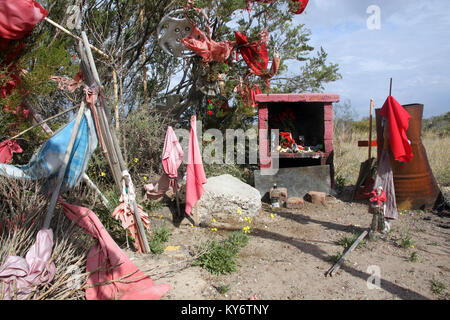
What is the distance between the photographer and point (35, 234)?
300cm

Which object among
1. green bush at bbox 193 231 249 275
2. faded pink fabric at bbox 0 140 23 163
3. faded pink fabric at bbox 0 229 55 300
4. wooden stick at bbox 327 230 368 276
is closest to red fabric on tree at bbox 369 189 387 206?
wooden stick at bbox 327 230 368 276

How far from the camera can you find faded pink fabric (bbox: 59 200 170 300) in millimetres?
2789

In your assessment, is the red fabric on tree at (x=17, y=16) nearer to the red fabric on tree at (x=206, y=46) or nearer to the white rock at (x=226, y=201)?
the red fabric on tree at (x=206, y=46)

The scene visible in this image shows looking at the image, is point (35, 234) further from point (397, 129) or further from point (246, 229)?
point (397, 129)

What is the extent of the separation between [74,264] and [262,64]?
16.5ft

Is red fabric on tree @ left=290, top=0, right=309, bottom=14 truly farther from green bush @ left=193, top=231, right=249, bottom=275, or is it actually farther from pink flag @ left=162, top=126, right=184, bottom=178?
green bush @ left=193, top=231, right=249, bottom=275

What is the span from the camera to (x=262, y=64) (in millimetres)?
6445

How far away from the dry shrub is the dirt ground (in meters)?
0.67

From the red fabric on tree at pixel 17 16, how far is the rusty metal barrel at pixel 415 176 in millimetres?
5163

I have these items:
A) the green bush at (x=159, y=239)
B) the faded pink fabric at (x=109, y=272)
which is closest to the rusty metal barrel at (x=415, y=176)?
the green bush at (x=159, y=239)

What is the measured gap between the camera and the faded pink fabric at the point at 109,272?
279cm

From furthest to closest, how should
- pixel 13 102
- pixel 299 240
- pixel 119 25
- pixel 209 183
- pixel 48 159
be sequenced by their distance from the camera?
pixel 119 25, pixel 209 183, pixel 299 240, pixel 13 102, pixel 48 159

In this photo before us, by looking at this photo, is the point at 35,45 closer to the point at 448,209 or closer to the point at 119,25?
the point at 119,25
